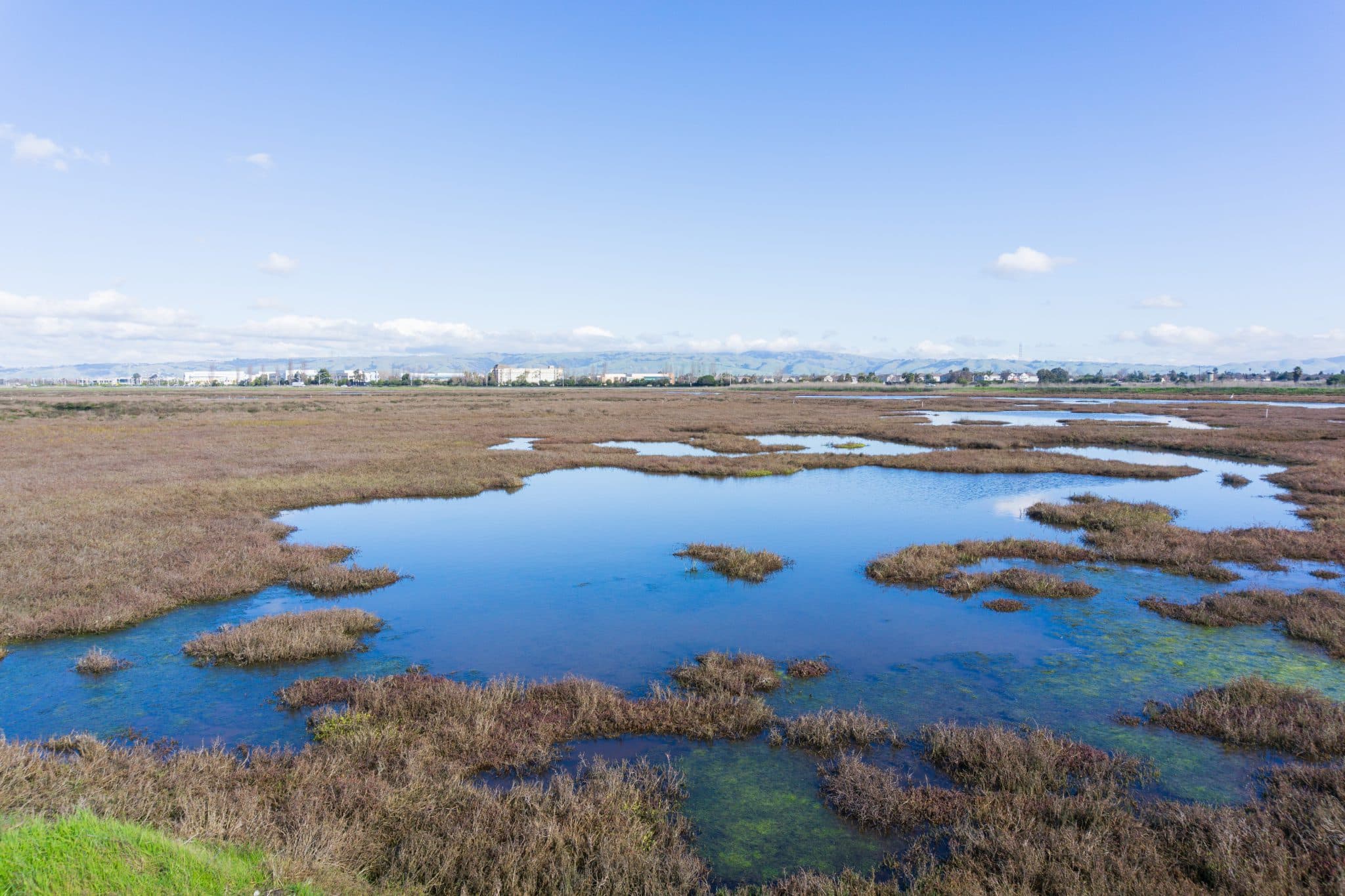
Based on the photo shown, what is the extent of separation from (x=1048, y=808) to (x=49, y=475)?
41.3m

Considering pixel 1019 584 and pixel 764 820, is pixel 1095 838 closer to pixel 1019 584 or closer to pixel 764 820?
pixel 764 820

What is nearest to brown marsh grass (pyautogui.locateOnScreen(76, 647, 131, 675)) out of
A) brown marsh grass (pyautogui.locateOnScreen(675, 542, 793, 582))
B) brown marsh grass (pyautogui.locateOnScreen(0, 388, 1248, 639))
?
brown marsh grass (pyautogui.locateOnScreen(0, 388, 1248, 639))

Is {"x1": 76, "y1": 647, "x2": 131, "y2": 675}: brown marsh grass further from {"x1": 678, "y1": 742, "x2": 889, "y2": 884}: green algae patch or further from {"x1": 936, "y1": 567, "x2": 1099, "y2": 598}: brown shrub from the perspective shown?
{"x1": 936, "y1": 567, "x2": 1099, "y2": 598}: brown shrub

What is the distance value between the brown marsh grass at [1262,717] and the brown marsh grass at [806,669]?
5.22 m

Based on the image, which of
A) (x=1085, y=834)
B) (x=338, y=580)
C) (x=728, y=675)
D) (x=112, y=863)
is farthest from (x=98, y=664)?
(x=1085, y=834)

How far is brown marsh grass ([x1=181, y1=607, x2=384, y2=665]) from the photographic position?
13.1m

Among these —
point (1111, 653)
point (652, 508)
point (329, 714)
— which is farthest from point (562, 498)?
point (1111, 653)

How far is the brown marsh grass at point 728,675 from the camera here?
1190cm

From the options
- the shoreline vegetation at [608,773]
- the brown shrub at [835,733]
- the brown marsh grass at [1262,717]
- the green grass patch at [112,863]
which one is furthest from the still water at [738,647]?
the green grass patch at [112,863]

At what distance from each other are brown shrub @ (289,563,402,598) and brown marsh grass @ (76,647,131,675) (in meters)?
4.76

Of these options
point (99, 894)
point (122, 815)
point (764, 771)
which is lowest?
point (764, 771)

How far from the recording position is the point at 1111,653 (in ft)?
44.9

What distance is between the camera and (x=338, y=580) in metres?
17.8

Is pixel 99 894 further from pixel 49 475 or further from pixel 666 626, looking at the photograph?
pixel 49 475
